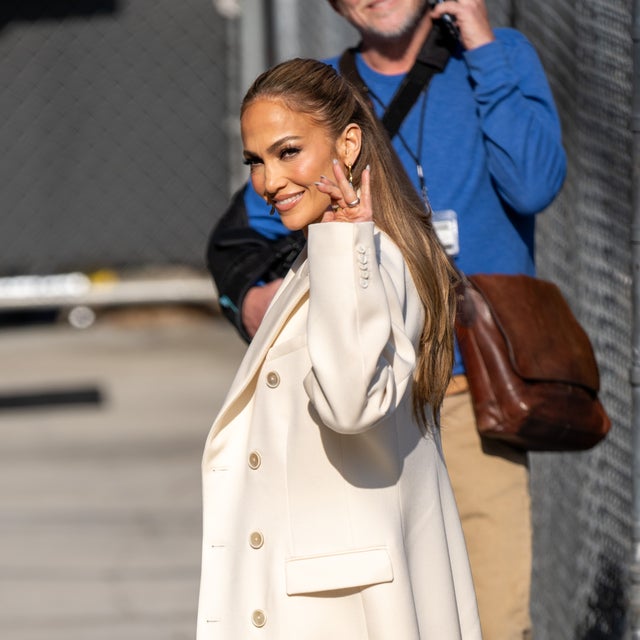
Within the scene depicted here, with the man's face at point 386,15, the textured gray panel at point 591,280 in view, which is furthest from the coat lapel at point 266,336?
the textured gray panel at point 591,280

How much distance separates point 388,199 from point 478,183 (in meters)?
0.61

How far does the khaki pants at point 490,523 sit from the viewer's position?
10.5 ft

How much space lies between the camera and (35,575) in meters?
5.62

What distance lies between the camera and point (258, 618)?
2508 mm

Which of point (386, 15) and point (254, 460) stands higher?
point (386, 15)

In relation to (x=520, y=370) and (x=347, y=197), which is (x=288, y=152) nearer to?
(x=347, y=197)

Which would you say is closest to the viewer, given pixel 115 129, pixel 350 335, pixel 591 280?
pixel 350 335

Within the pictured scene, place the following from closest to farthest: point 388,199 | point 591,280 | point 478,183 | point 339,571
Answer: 1. point 339,571
2. point 388,199
3. point 478,183
4. point 591,280

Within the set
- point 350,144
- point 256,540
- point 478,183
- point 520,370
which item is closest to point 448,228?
point 478,183

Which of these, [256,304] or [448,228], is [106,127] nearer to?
[256,304]

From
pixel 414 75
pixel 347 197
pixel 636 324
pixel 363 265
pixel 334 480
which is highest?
pixel 414 75

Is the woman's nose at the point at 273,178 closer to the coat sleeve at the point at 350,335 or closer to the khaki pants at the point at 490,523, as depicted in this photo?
the coat sleeve at the point at 350,335

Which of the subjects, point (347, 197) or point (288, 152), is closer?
point (347, 197)

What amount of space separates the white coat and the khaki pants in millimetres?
536
